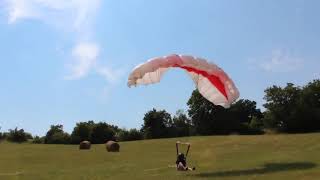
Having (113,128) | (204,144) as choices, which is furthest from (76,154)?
(113,128)

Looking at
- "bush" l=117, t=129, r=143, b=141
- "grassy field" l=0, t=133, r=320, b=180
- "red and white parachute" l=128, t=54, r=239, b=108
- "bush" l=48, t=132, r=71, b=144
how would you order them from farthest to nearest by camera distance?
1. "bush" l=117, t=129, r=143, b=141
2. "bush" l=48, t=132, r=71, b=144
3. "red and white parachute" l=128, t=54, r=239, b=108
4. "grassy field" l=0, t=133, r=320, b=180

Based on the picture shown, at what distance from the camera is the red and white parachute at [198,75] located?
29356 mm

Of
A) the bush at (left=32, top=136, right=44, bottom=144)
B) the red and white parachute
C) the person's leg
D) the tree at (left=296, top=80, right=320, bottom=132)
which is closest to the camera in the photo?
the red and white parachute

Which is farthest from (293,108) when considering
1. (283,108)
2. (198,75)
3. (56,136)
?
(198,75)

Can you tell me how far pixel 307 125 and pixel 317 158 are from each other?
49.6 meters

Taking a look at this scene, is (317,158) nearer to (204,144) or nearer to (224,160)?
(224,160)

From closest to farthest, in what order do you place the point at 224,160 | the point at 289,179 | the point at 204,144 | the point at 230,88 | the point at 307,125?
the point at 289,179 < the point at 230,88 < the point at 224,160 < the point at 204,144 < the point at 307,125

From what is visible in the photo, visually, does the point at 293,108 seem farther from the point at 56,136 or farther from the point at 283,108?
the point at 56,136

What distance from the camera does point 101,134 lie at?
94.1 metres

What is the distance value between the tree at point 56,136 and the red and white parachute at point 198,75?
64.0m

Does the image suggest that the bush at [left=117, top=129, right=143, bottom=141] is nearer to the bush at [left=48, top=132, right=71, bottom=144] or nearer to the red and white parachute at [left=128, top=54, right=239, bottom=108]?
the bush at [left=48, top=132, right=71, bottom=144]

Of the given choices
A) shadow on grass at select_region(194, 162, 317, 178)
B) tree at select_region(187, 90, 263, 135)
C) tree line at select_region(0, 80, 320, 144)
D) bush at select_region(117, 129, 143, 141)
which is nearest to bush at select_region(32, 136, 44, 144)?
tree line at select_region(0, 80, 320, 144)

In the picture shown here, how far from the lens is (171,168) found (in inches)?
1212

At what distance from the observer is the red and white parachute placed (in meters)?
29.4
